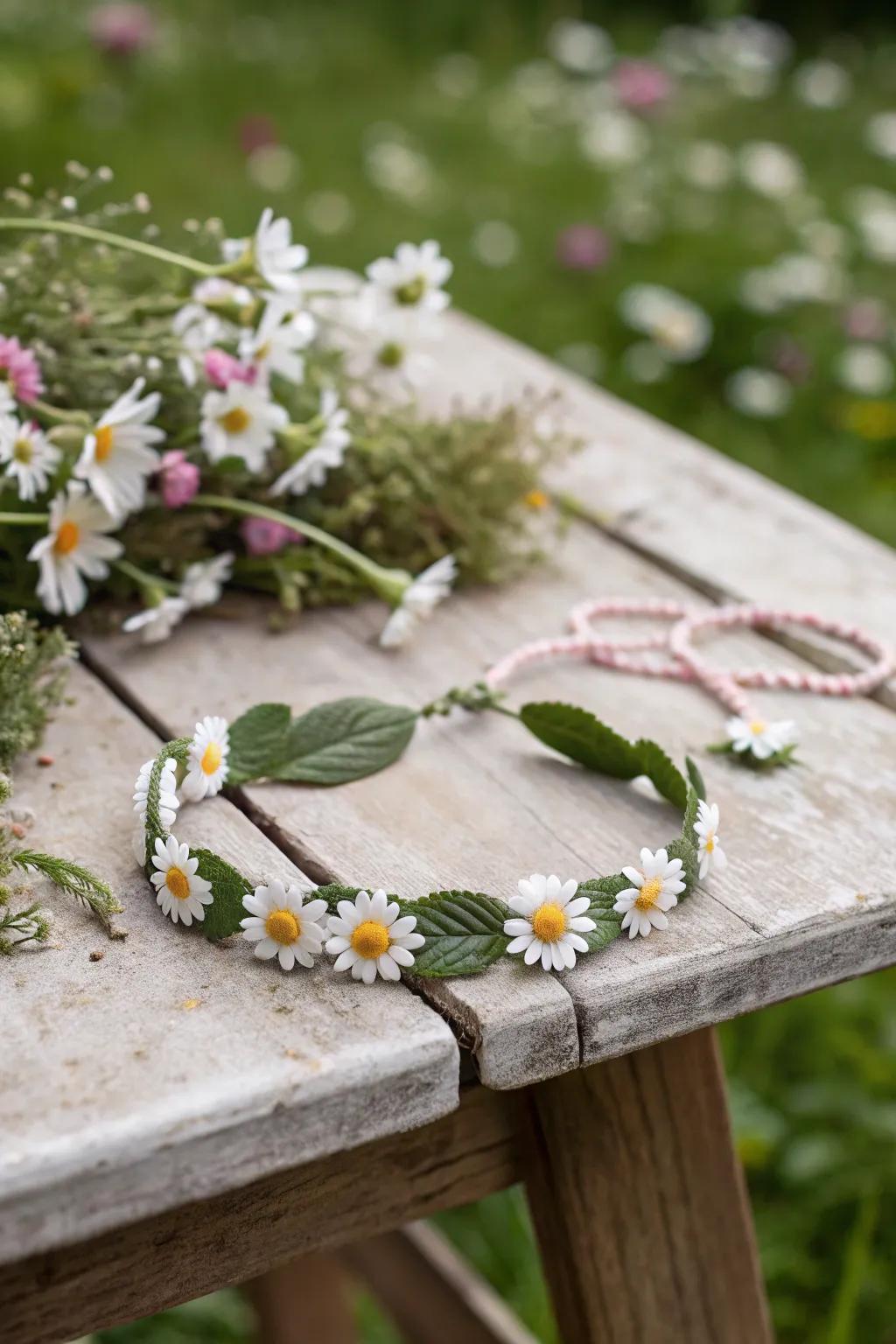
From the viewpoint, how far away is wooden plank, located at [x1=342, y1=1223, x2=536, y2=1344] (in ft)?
5.98

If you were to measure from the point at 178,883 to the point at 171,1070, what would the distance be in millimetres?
143

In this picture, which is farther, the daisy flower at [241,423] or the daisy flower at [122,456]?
the daisy flower at [241,423]

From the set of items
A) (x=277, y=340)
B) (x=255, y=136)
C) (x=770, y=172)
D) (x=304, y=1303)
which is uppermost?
(x=277, y=340)

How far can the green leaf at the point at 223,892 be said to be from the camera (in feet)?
2.91

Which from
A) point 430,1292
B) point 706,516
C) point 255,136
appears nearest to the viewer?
point 706,516

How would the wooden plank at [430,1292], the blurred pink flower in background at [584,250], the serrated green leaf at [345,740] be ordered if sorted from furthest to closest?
the blurred pink flower in background at [584,250] → the wooden plank at [430,1292] → the serrated green leaf at [345,740]

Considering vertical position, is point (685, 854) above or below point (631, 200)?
above

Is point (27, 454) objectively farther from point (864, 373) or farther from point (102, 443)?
point (864, 373)

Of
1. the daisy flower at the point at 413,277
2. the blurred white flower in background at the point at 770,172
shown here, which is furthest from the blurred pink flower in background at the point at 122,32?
the daisy flower at the point at 413,277

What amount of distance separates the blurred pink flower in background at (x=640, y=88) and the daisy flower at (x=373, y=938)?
4.05 metres

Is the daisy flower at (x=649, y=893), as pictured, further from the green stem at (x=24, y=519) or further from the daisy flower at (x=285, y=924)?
→ the green stem at (x=24, y=519)

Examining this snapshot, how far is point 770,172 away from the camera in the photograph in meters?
4.21

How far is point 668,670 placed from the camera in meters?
1.25

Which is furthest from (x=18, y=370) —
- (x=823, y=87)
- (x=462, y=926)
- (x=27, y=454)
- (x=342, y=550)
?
(x=823, y=87)
